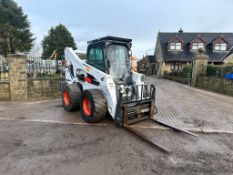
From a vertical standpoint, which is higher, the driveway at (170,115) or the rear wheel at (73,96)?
the rear wheel at (73,96)

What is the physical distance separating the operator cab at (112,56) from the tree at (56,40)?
75.8ft

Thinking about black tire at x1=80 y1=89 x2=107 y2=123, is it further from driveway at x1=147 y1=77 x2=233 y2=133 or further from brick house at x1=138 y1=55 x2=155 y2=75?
brick house at x1=138 y1=55 x2=155 y2=75

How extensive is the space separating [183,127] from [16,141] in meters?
4.33

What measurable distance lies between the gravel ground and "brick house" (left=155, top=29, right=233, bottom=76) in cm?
2318

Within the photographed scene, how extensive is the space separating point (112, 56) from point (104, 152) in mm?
2834

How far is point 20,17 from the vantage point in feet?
Result: 86.4

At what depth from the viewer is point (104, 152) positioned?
354cm

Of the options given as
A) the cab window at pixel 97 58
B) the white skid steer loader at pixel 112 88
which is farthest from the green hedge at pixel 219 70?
the cab window at pixel 97 58

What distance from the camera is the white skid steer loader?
470cm

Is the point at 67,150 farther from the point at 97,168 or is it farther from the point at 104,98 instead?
the point at 104,98

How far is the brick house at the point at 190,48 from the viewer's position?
2569 centimetres

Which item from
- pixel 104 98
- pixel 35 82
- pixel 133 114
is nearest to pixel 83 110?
pixel 104 98

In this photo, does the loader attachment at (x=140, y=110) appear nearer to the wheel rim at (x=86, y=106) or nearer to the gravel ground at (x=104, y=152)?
the gravel ground at (x=104, y=152)

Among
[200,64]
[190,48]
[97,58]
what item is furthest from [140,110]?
[190,48]
